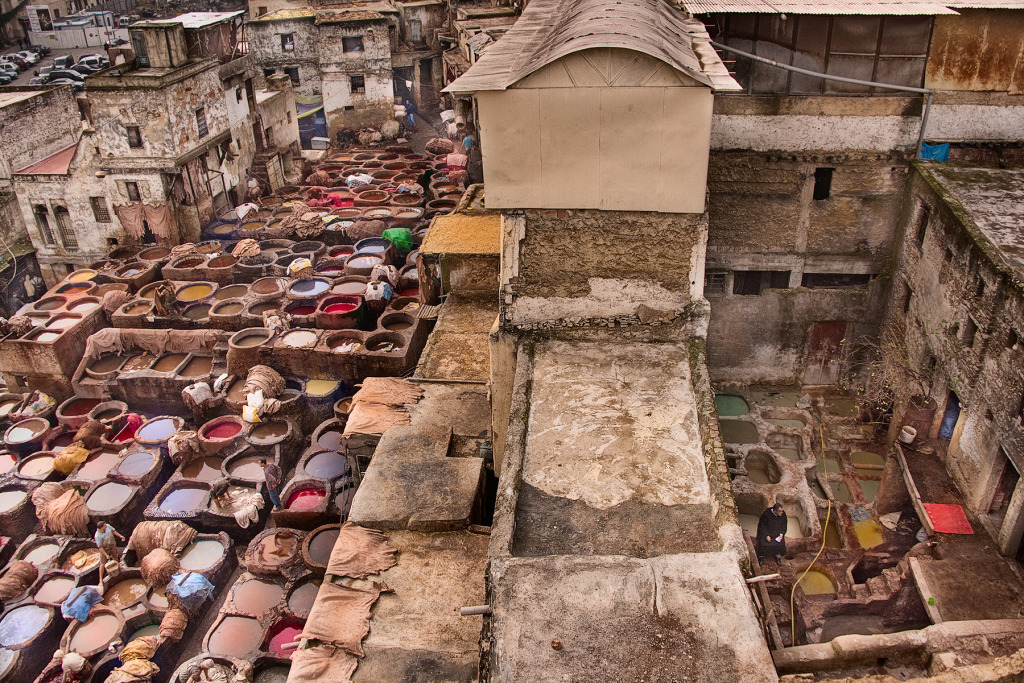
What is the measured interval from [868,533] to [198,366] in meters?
14.0

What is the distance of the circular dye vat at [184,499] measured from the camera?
14.1 meters

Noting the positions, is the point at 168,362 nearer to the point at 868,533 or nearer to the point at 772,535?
the point at 772,535

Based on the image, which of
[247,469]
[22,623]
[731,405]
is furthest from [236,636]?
[731,405]

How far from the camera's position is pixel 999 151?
12.0m

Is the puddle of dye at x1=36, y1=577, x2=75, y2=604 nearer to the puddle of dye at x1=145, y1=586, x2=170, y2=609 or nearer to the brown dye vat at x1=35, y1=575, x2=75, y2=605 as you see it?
the brown dye vat at x1=35, y1=575, x2=75, y2=605

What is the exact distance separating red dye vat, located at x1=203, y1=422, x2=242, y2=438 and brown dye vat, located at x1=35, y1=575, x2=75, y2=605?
3.63m

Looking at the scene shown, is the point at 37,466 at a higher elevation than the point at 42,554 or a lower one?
higher

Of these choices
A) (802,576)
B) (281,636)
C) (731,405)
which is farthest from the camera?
(731,405)

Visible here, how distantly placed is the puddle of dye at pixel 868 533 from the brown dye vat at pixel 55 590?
1220cm

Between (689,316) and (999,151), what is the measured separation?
6523 millimetres

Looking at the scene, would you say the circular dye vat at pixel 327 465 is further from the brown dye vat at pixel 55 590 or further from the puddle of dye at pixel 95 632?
the brown dye vat at pixel 55 590

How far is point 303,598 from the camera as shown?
11.7 metres

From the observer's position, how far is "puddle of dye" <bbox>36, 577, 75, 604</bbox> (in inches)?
502

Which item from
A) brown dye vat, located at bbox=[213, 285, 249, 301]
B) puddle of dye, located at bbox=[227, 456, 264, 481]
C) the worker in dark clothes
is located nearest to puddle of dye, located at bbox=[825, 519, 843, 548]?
the worker in dark clothes
